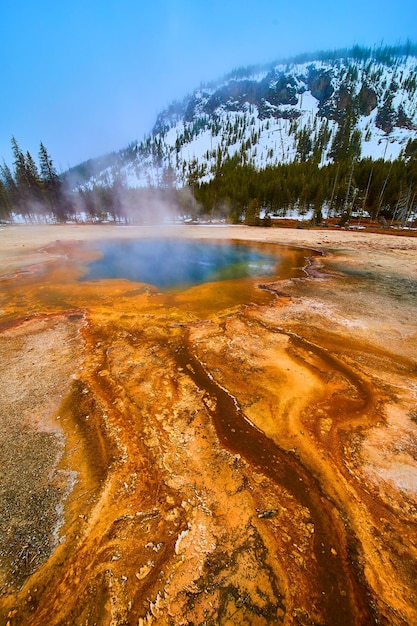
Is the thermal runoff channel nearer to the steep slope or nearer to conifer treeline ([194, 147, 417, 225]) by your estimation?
conifer treeline ([194, 147, 417, 225])

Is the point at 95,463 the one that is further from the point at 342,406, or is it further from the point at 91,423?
the point at 342,406

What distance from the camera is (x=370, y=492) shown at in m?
3.56

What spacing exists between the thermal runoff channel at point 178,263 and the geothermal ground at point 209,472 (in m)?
6.18

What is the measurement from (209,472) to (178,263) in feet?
49.3

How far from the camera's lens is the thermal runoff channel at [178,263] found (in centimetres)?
1416

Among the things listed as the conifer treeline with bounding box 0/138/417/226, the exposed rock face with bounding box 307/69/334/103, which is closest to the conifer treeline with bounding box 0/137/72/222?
the conifer treeline with bounding box 0/138/417/226

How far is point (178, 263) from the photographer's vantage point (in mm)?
17641

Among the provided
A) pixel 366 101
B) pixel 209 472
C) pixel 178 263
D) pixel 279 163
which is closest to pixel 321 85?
pixel 366 101

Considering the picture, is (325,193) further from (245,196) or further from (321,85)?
(321,85)

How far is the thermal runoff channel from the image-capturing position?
14164 millimetres

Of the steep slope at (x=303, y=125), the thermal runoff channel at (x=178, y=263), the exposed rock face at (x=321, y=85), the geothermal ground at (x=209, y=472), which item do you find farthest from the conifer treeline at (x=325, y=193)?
the exposed rock face at (x=321, y=85)

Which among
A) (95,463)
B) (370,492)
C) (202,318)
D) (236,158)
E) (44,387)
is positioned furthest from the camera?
(236,158)

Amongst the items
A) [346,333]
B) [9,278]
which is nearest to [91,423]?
[346,333]

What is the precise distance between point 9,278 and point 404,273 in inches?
819
